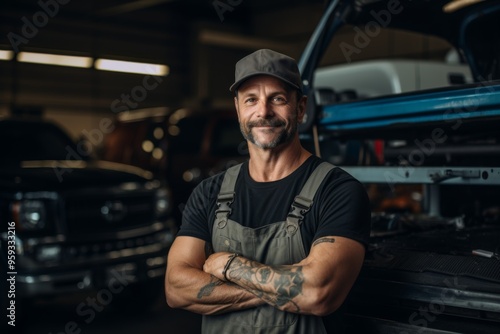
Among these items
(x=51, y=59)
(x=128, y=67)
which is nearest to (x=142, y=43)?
(x=128, y=67)

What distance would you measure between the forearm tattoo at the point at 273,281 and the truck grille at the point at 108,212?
3.19 meters

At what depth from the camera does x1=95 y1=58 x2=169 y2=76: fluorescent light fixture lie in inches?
724

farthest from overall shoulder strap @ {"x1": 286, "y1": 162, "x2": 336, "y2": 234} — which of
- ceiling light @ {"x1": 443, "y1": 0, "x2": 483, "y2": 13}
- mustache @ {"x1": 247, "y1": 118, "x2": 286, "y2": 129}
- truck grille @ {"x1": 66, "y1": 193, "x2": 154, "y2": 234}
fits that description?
truck grille @ {"x1": 66, "y1": 193, "x2": 154, "y2": 234}

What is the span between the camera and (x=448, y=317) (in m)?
2.32

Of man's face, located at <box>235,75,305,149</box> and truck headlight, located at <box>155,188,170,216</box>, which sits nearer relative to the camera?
man's face, located at <box>235,75,305,149</box>

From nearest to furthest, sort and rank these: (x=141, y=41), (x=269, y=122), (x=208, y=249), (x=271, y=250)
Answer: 1. (x=271, y=250)
2. (x=269, y=122)
3. (x=208, y=249)
4. (x=141, y=41)

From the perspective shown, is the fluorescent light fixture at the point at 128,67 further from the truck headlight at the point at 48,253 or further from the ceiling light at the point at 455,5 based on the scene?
the ceiling light at the point at 455,5

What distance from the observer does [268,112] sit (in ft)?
7.95

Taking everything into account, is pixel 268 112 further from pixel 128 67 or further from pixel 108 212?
pixel 128 67

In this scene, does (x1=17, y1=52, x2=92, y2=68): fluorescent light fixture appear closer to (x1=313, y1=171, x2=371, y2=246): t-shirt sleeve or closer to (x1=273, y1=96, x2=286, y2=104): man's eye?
(x1=273, y1=96, x2=286, y2=104): man's eye

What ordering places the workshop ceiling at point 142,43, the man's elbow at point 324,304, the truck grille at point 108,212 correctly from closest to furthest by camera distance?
the man's elbow at point 324,304
the truck grille at point 108,212
the workshop ceiling at point 142,43

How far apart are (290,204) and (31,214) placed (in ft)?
10.3

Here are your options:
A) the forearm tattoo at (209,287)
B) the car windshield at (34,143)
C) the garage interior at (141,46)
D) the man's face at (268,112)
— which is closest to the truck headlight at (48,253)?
the car windshield at (34,143)

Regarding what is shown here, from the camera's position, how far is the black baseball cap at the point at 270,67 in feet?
7.93
